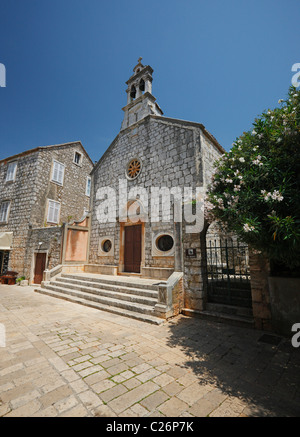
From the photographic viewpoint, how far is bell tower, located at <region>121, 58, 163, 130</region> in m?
11.5

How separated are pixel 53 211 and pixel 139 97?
10.3m

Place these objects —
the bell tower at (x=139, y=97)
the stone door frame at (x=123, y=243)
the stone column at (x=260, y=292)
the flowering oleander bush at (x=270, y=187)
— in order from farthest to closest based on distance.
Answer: the bell tower at (x=139, y=97)
the stone door frame at (x=123, y=243)
the stone column at (x=260, y=292)
the flowering oleander bush at (x=270, y=187)

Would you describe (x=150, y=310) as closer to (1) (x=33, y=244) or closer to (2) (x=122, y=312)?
(2) (x=122, y=312)

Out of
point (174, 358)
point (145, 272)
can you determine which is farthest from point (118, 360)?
point (145, 272)

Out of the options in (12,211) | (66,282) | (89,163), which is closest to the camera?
(66,282)

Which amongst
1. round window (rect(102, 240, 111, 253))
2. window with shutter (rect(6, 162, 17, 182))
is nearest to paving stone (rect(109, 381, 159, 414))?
round window (rect(102, 240, 111, 253))

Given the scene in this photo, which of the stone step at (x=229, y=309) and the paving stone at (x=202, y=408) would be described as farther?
the stone step at (x=229, y=309)

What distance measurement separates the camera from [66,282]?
30.9 feet

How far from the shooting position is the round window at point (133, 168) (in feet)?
35.5

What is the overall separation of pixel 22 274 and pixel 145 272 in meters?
9.76

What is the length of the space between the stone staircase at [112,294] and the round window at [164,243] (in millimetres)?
1670

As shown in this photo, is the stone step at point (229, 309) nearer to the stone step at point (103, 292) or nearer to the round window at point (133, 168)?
the stone step at point (103, 292)

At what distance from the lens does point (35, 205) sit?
554 inches

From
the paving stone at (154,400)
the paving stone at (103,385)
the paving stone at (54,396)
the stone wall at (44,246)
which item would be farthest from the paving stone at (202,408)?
the stone wall at (44,246)
